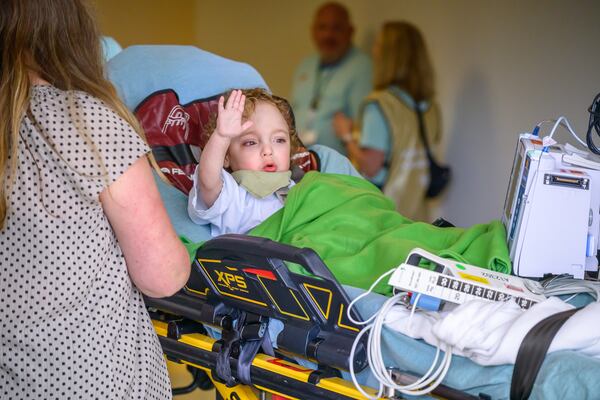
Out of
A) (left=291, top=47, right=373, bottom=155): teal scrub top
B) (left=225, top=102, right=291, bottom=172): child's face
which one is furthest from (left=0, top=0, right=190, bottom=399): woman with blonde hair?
(left=291, top=47, right=373, bottom=155): teal scrub top

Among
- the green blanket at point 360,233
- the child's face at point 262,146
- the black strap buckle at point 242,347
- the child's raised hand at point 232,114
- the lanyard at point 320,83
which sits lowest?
the black strap buckle at point 242,347

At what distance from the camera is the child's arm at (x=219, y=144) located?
240 centimetres

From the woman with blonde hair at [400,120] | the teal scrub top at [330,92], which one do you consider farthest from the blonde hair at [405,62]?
the teal scrub top at [330,92]

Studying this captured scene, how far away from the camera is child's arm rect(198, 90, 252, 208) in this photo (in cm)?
240

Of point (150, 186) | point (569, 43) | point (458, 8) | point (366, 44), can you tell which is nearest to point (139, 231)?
point (150, 186)

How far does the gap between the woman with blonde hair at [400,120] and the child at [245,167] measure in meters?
2.23

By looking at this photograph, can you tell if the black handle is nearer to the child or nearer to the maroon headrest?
the child

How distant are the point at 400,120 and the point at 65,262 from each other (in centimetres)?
369

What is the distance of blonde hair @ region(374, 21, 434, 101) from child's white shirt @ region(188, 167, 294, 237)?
2.66 m

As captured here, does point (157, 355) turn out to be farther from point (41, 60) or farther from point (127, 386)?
point (41, 60)

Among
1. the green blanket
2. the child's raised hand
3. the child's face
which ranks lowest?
the green blanket

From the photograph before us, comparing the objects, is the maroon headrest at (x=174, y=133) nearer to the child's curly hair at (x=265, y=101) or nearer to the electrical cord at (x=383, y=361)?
the child's curly hair at (x=265, y=101)

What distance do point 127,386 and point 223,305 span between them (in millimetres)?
534

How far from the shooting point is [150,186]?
169 centimetres
